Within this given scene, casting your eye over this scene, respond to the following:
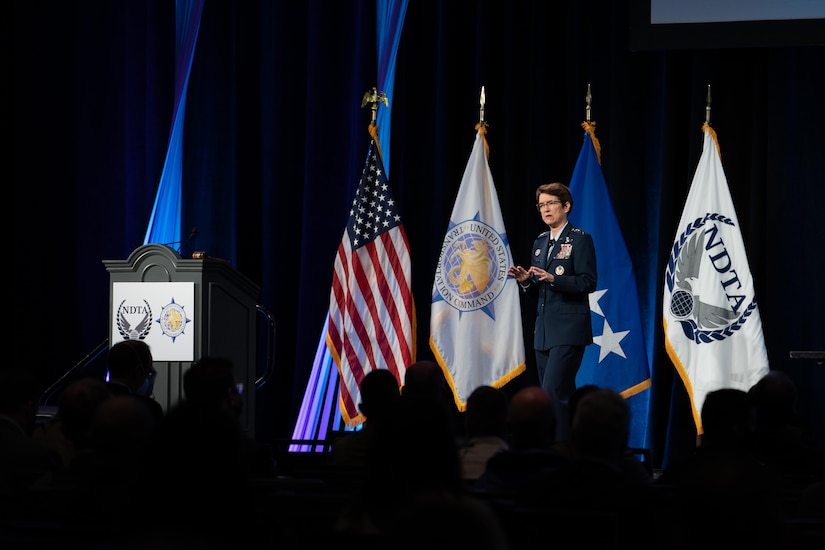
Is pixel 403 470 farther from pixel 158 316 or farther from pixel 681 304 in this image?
pixel 681 304

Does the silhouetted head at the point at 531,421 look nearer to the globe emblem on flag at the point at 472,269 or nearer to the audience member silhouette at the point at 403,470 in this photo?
the audience member silhouette at the point at 403,470

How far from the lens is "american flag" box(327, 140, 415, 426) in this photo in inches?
309

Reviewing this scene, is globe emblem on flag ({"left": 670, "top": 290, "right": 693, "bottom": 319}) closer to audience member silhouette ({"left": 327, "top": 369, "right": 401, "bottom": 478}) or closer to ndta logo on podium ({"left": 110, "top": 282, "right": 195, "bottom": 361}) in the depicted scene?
ndta logo on podium ({"left": 110, "top": 282, "right": 195, "bottom": 361})

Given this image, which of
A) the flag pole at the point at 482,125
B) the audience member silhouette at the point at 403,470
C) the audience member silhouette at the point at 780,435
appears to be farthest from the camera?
the flag pole at the point at 482,125

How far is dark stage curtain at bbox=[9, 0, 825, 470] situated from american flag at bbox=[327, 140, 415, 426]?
70cm

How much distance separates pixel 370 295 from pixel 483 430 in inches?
167

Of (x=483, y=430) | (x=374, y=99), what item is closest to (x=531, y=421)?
(x=483, y=430)

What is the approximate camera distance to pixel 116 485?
287 cm

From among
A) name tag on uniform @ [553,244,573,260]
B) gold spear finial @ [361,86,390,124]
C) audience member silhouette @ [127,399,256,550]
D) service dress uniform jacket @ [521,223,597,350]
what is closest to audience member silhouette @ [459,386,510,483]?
audience member silhouette @ [127,399,256,550]

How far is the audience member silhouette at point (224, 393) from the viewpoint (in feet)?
12.4

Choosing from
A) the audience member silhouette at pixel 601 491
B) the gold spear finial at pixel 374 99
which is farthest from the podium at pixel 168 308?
the audience member silhouette at pixel 601 491

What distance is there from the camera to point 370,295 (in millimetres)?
7953

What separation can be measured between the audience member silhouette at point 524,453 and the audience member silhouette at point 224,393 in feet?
2.79

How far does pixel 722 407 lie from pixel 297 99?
6277 millimetres
